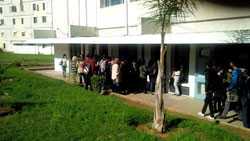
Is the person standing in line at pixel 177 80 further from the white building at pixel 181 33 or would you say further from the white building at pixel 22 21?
the white building at pixel 22 21

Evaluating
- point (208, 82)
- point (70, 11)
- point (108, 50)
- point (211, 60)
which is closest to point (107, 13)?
point (108, 50)

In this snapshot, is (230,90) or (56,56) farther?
(56,56)

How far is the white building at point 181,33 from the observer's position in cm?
1126

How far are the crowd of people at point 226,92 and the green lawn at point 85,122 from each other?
944mm

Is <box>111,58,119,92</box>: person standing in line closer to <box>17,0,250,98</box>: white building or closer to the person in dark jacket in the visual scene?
<box>17,0,250,98</box>: white building

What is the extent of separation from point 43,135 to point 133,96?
20.1ft

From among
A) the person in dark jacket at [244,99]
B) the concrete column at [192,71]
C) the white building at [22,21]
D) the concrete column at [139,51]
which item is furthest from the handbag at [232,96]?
the white building at [22,21]

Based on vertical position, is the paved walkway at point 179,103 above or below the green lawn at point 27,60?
below

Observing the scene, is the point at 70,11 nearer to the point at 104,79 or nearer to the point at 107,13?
the point at 107,13

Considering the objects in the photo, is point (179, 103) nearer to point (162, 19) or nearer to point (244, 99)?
point (244, 99)

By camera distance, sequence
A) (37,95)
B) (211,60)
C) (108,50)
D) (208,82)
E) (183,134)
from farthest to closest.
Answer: (108,50), (37,95), (211,60), (208,82), (183,134)

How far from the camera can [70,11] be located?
24.9 m

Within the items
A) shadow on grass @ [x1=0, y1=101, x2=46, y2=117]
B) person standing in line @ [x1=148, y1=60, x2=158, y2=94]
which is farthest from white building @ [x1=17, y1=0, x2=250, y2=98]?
shadow on grass @ [x1=0, y1=101, x2=46, y2=117]

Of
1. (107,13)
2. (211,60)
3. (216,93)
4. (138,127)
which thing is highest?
(107,13)
